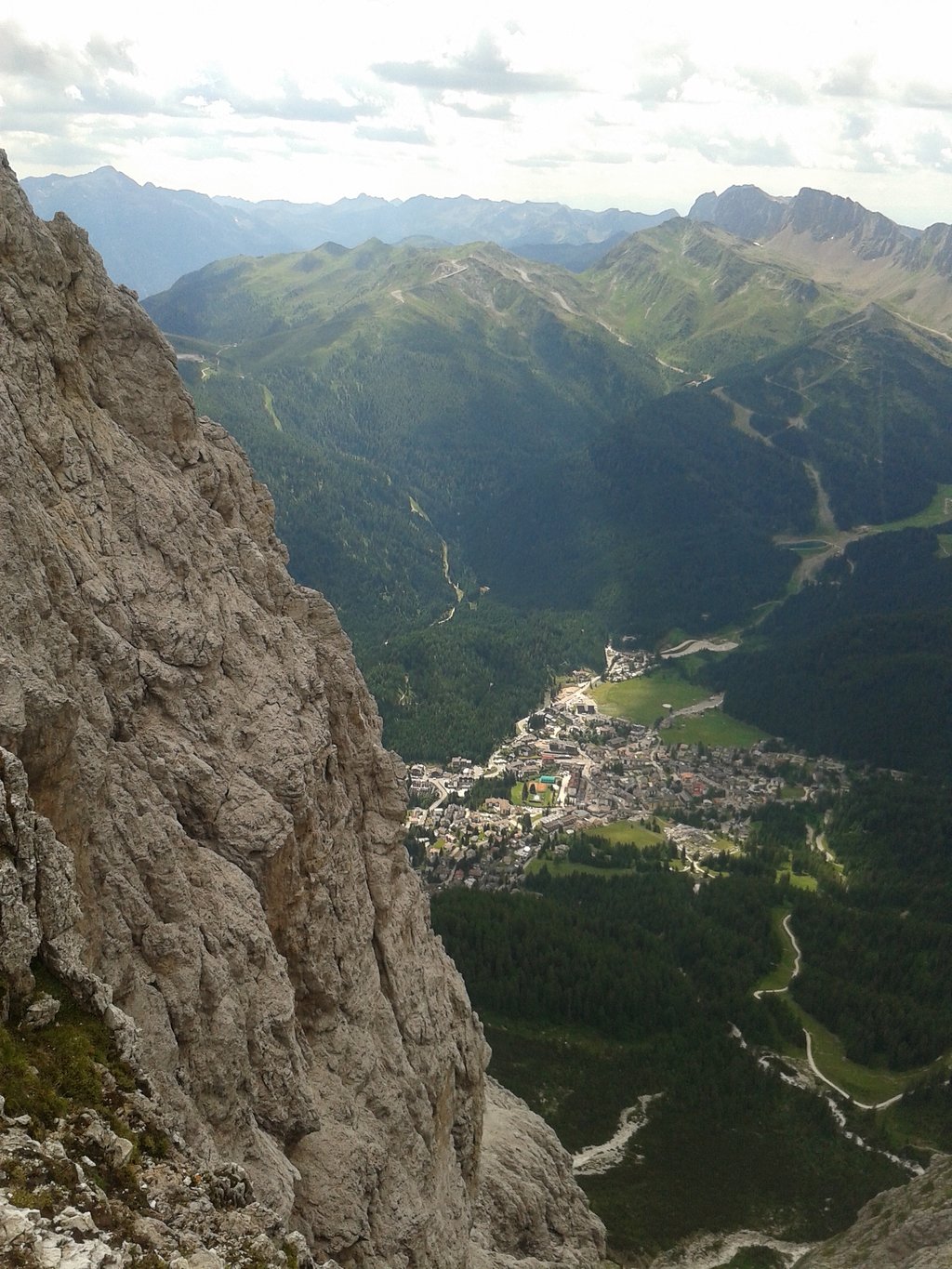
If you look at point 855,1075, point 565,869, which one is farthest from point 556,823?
point 855,1075

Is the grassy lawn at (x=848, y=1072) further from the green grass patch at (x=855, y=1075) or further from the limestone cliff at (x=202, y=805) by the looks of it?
the limestone cliff at (x=202, y=805)

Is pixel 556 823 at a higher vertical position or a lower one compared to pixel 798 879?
Answer: lower

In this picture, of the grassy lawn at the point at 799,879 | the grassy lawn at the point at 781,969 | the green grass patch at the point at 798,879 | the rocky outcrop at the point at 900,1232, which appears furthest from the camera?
the grassy lawn at the point at 799,879

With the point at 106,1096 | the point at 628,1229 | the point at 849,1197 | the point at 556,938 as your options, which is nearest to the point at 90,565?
the point at 106,1096

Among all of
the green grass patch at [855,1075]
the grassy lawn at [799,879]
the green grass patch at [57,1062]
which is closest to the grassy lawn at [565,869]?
the grassy lawn at [799,879]

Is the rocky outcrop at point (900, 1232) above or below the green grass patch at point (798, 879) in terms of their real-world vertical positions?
below

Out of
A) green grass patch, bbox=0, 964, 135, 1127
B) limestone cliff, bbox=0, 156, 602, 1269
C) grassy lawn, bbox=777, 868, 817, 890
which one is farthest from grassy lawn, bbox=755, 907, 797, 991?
green grass patch, bbox=0, 964, 135, 1127

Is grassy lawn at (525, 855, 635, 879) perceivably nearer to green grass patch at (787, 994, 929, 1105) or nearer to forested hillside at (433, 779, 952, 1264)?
forested hillside at (433, 779, 952, 1264)

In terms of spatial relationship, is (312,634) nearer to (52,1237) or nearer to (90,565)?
(90,565)

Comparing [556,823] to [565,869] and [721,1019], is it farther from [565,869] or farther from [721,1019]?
[721,1019]
